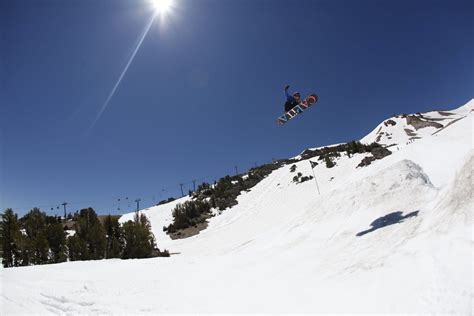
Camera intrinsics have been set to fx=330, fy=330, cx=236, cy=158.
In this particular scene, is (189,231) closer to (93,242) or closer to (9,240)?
(93,242)

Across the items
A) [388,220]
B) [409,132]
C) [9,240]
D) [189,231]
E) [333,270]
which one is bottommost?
[333,270]

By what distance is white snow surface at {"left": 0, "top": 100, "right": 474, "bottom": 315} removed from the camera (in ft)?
24.1

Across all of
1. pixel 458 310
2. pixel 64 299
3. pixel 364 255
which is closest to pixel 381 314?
pixel 458 310

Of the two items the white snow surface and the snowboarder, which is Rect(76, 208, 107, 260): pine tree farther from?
the snowboarder

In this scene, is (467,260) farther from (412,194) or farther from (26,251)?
(26,251)

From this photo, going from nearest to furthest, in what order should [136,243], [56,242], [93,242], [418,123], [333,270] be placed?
[333,270]
[136,243]
[56,242]
[93,242]
[418,123]

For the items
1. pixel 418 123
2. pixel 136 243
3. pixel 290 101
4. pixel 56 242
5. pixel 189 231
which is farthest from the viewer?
pixel 418 123

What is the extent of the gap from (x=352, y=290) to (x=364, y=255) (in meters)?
2.43

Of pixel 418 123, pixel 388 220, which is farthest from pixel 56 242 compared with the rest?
pixel 418 123

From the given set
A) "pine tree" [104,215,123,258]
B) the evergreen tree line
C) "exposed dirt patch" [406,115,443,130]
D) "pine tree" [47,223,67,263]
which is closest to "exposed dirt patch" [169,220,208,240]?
"pine tree" [104,215,123,258]

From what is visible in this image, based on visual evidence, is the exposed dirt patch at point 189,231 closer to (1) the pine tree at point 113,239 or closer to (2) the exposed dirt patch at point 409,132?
(1) the pine tree at point 113,239

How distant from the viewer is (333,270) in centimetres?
1055

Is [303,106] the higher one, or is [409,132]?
[409,132]

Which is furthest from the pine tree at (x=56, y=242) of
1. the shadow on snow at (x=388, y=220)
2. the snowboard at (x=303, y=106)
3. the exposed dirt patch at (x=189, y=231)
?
the shadow on snow at (x=388, y=220)
